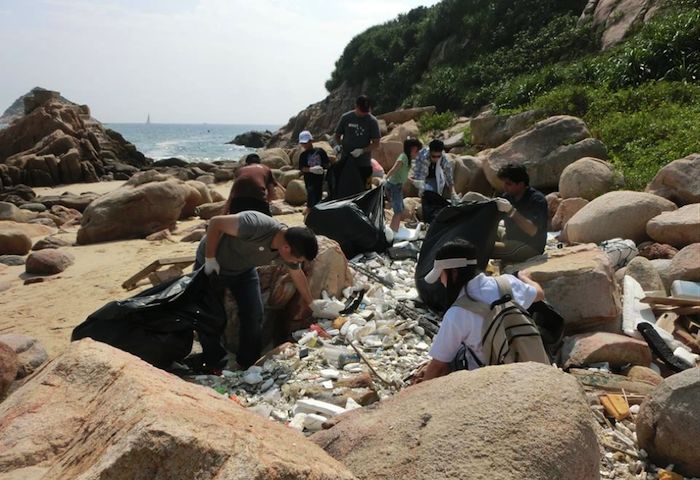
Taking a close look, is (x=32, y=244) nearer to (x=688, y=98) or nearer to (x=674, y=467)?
(x=674, y=467)

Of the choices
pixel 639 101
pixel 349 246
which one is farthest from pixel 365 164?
pixel 639 101

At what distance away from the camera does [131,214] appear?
1105cm

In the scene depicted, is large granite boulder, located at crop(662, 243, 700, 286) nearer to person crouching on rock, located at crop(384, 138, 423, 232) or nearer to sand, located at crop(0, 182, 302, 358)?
person crouching on rock, located at crop(384, 138, 423, 232)

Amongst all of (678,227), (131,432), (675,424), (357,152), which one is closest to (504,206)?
(678,227)

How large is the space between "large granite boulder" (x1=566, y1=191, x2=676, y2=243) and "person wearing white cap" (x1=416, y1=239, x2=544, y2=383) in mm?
4113

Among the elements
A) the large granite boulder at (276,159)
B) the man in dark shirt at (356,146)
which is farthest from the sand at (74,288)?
the large granite boulder at (276,159)

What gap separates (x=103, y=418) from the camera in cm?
203

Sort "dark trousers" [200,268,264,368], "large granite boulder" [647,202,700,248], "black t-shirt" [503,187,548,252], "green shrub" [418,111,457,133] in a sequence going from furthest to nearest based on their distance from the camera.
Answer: "green shrub" [418,111,457,133] → "large granite boulder" [647,202,700,248] → "black t-shirt" [503,187,548,252] → "dark trousers" [200,268,264,368]

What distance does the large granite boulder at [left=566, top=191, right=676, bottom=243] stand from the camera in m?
7.15

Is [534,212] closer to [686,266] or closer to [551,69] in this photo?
[686,266]

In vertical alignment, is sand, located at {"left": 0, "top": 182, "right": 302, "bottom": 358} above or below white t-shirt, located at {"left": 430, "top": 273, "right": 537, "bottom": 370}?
below

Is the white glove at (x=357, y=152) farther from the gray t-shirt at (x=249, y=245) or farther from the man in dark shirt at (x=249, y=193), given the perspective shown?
the gray t-shirt at (x=249, y=245)

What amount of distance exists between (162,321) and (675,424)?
3.61 m

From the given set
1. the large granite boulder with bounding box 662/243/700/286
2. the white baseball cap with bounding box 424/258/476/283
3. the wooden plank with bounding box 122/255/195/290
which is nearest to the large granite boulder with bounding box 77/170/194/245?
the wooden plank with bounding box 122/255/195/290
